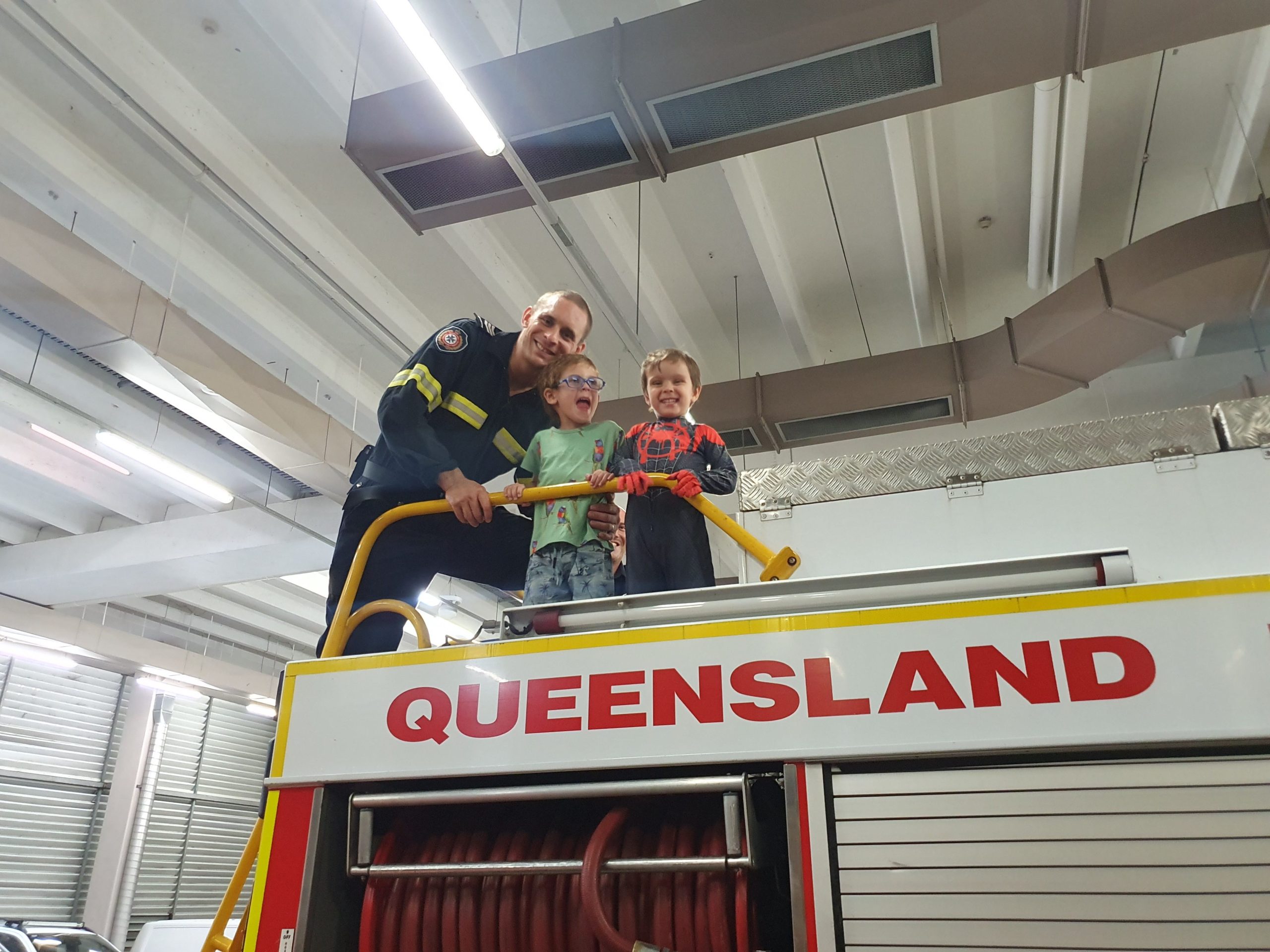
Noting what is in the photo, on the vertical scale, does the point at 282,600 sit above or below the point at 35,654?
above

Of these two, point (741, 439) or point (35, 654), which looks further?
point (35, 654)

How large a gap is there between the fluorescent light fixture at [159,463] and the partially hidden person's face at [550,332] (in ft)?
17.4

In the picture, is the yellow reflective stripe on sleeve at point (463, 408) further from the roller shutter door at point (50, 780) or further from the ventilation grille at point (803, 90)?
the roller shutter door at point (50, 780)

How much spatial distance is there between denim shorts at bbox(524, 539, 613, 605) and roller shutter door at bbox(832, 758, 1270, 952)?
133cm

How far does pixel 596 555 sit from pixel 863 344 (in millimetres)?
6488

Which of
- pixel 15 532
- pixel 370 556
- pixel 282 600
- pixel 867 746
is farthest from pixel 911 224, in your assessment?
pixel 282 600

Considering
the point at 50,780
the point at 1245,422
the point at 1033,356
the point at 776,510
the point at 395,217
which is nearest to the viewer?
the point at 1245,422

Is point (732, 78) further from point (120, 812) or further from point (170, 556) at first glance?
point (120, 812)

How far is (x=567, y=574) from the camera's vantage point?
3078mm

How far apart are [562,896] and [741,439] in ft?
18.9

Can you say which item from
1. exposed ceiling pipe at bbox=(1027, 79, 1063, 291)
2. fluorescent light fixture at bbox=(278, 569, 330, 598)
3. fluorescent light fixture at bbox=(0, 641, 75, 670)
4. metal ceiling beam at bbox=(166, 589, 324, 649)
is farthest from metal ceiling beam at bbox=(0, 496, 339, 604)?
exposed ceiling pipe at bbox=(1027, 79, 1063, 291)

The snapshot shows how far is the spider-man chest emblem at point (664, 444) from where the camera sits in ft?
11.1

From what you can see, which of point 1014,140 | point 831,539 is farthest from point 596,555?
point 1014,140

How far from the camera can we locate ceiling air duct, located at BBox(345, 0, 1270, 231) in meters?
3.87
